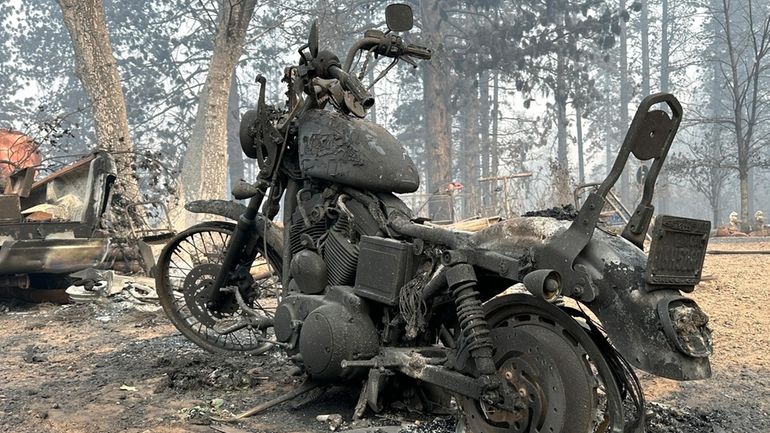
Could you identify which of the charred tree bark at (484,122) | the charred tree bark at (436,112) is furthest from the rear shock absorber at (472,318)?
the charred tree bark at (484,122)

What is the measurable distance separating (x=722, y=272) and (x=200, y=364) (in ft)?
23.1

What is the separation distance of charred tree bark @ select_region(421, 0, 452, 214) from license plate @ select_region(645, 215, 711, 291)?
18587 millimetres

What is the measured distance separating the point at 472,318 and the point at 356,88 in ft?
4.96

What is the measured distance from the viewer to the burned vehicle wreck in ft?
24.3

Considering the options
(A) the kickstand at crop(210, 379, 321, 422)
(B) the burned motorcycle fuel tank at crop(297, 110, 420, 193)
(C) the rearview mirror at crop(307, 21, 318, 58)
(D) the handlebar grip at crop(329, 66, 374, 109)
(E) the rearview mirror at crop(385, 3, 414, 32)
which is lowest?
(A) the kickstand at crop(210, 379, 321, 422)

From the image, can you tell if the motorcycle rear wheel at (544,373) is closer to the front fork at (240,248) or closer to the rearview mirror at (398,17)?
the rearview mirror at (398,17)

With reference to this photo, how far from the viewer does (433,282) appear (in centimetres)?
331

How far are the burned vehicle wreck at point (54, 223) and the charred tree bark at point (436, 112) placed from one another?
46.0 ft

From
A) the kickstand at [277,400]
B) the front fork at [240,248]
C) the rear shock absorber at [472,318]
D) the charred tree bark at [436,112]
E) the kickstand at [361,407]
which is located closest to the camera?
the rear shock absorber at [472,318]

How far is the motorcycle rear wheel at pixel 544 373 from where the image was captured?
273 cm

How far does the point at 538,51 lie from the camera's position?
22469mm

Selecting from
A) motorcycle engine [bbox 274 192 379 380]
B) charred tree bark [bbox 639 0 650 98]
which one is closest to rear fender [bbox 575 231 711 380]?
motorcycle engine [bbox 274 192 379 380]

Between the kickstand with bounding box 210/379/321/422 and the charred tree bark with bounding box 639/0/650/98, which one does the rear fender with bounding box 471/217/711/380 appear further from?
the charred tree bark with bounding box 639/0/650/98

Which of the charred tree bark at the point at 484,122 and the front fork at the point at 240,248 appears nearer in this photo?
the front fork at the point at 240,248
